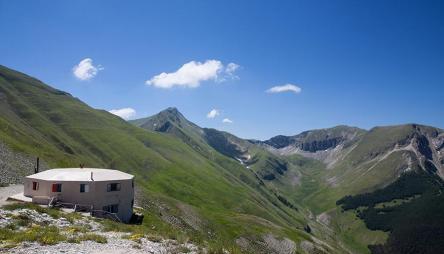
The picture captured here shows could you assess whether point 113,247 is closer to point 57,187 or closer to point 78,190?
point 78,190

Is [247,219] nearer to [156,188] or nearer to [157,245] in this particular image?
[156,188]

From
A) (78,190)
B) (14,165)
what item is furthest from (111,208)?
(14,165)

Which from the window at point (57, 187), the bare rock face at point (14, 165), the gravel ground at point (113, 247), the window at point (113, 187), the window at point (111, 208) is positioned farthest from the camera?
the bare rock face at point (14, 165)

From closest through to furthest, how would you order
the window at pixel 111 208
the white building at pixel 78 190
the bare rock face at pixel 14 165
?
1. the white building at pixel 78 190
2. the window at pixel 111 208
3. the bare rock face at pixel 14 165

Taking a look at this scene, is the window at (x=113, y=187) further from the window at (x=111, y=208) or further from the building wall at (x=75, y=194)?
the window at (x=111, y=208)

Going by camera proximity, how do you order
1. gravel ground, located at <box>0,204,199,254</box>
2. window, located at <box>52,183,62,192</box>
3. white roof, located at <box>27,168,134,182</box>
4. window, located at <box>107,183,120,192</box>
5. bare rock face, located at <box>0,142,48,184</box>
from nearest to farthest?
1. gravel ground, located at <box>0,204,199,254</box>
2. window, located at <box>52,183,62,192</box>
3. white roof, located at <box>27,168,134,182</box>
4. window, located at <box>107,183,120,192</box>
5. bare rock face, located at <box>0,142,48,184</box>

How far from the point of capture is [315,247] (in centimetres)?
14100

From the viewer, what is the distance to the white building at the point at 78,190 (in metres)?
49.6

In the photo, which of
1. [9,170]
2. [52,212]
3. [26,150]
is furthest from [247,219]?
[52,212]

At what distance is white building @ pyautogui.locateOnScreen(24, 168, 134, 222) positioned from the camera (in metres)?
49.6

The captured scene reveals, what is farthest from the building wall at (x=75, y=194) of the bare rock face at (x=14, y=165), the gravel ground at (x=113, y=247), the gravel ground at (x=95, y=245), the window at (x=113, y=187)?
the bare rock face at (x=14, y=165)

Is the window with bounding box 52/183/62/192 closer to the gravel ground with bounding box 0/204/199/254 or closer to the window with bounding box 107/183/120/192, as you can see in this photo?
the window with bounding box 107/183/120/192

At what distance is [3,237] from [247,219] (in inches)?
4986

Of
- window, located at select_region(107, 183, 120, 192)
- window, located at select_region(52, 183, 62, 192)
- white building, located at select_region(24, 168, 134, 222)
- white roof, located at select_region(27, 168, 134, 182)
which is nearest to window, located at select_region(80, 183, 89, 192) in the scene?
white building, located at select_region(24, 168, 134, 222)
